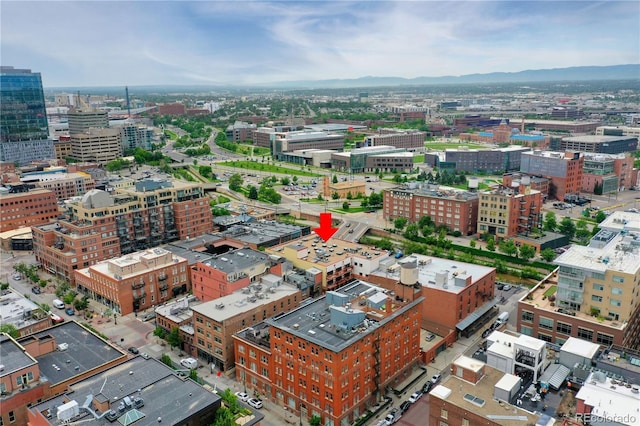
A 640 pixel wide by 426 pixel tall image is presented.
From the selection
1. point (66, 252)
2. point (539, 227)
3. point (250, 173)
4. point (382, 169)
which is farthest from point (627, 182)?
point (66, 252)

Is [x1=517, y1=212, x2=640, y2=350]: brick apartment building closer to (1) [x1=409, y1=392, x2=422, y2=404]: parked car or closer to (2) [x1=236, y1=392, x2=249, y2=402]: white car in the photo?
(1) [x1=409, y1=392, x2=422, y2=404]: parked car

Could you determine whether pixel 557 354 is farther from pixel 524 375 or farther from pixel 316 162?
pixel 316 162

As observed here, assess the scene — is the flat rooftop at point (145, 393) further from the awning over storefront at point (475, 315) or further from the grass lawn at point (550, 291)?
the grass lawn at point (550, 291)

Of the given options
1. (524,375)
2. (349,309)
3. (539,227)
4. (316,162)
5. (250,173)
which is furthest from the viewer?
(316,162)

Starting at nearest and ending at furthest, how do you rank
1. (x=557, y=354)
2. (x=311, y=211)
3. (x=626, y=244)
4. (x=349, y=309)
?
(x=557, y=354) < (x=349, y=309) < (x=626, y=244) < (x=311, y=211)

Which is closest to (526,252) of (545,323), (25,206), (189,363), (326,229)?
(326,229)

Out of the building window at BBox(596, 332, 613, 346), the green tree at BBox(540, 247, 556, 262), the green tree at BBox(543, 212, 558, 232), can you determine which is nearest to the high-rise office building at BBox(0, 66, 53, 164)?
the green tree at BBox(543, 212, 558, 232)

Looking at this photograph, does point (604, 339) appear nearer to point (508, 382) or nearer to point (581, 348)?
point (581, 348)
